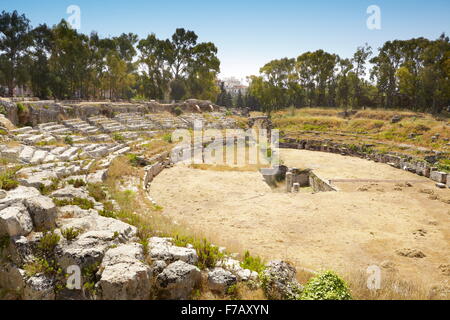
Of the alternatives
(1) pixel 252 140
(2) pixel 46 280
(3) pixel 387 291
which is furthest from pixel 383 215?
(1) pixel 252 140

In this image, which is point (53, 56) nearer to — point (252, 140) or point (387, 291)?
point (252, 140)

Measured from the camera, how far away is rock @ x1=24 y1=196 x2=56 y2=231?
6129mm

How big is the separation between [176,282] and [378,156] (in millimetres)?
26794

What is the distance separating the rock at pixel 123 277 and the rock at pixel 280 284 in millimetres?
2160

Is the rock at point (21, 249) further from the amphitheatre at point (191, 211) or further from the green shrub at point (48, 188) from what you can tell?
the green shrub at point (48, 188)

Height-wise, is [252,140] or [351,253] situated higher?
[252,140]

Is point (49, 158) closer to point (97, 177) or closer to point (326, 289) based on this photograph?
point (97, 177)

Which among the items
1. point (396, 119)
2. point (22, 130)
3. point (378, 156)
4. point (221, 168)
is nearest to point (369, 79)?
point (396, 119)

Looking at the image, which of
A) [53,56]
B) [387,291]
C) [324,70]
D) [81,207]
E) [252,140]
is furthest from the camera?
[324,70]

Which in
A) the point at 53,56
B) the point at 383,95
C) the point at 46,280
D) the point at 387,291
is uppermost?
the point at 53,56

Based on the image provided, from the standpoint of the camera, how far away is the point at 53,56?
35.9 metres

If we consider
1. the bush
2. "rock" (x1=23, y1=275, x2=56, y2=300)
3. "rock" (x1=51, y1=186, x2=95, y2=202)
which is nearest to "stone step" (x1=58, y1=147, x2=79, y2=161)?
"rock" (x1=51, y1=186, x2=95, y2=202)

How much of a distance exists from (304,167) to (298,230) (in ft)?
44.9

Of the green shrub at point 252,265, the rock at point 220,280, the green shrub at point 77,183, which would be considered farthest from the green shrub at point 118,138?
the rock at point 220,280
